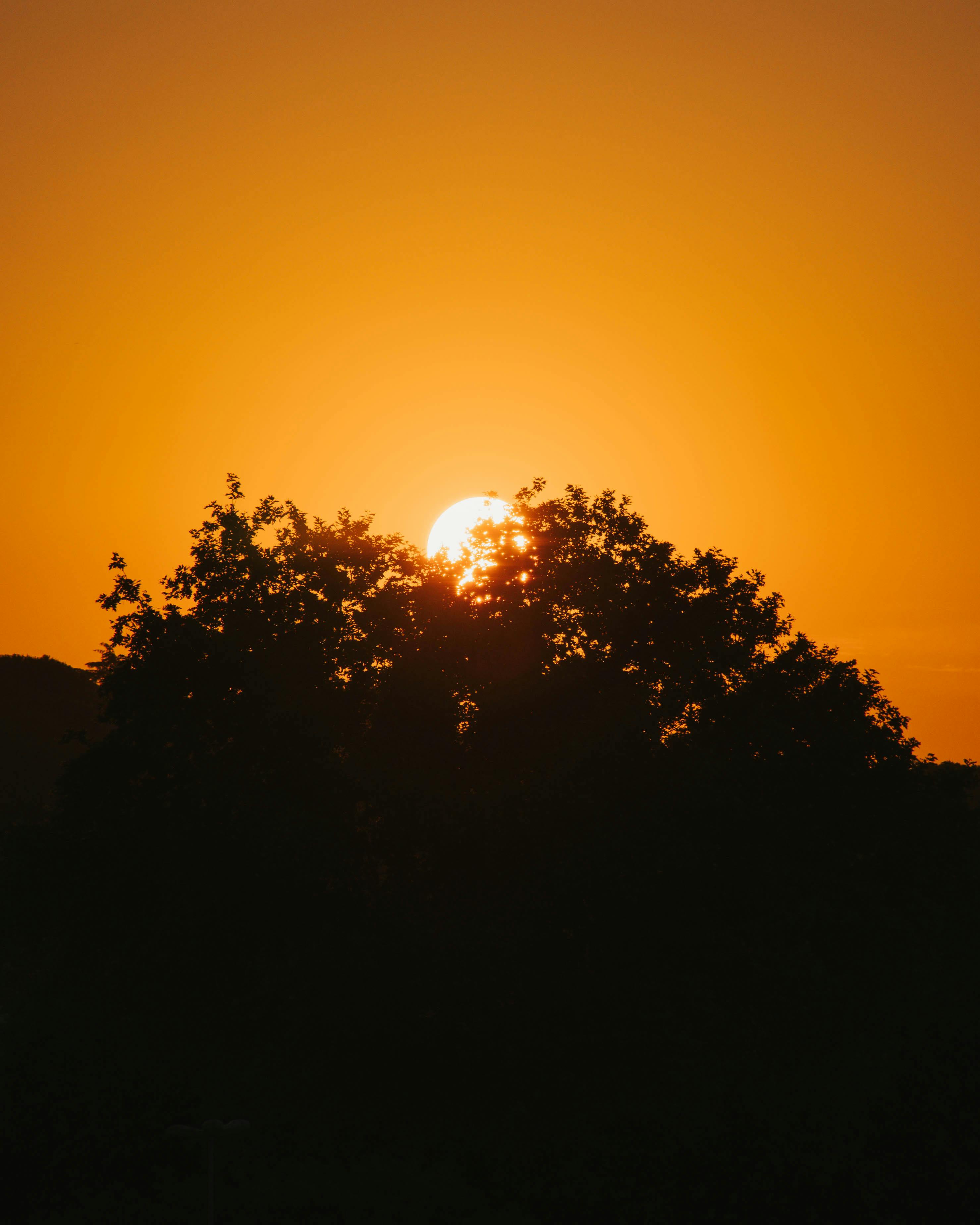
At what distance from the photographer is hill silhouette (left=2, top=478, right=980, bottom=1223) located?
71.1ft

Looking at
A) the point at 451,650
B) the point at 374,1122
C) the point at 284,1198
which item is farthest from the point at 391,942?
the point at 451,650

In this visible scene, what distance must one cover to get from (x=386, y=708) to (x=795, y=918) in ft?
42.4

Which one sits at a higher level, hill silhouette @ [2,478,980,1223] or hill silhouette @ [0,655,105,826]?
hill silhouette @ [0,655,105,826]

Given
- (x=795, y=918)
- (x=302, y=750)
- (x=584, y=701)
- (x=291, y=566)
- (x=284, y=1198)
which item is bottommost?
(x=284, y=1198)

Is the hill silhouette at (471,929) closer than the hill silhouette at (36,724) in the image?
Yes

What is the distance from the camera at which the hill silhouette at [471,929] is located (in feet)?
71.1

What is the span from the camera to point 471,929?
23.8m

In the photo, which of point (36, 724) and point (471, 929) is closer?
point (471, 929)

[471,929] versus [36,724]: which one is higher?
[36,724]

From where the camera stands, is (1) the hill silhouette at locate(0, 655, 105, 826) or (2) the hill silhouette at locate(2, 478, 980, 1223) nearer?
(2) the hill silhouette at locate(2, 478, 980, 1223)

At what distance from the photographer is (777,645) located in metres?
31.8

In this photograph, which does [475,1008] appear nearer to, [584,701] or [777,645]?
[584,701]

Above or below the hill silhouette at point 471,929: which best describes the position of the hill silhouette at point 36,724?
above

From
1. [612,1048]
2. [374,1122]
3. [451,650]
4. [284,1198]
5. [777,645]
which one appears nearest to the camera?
[284,1198]
